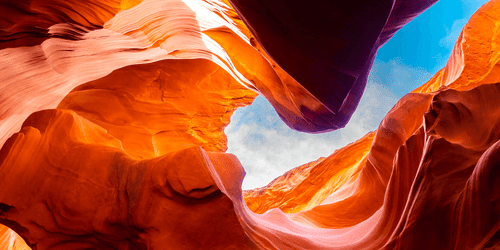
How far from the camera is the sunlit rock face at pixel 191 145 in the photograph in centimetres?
307

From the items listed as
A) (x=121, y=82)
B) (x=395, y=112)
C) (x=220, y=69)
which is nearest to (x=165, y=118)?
(x=121, y=82)

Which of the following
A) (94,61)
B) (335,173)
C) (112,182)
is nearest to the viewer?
(112,182)

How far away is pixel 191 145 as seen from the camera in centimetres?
432

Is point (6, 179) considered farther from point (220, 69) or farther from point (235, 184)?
point (220, 69)

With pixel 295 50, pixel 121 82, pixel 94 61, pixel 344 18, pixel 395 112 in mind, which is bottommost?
pixel 395 112

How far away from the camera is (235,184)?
12.5ft

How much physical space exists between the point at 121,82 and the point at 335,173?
731cm

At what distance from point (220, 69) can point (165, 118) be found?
1.78m

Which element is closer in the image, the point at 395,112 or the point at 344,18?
the point at 344,18

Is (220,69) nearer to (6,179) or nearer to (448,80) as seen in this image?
(6,179)

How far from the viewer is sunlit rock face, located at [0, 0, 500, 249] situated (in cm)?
307

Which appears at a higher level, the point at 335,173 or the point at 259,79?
the point at 259,79

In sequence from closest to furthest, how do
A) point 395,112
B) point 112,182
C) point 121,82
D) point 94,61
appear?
point 112,182 < point 94,61 < point 121,82 < point 395,112

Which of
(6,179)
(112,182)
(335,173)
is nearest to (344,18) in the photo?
(112,182)
